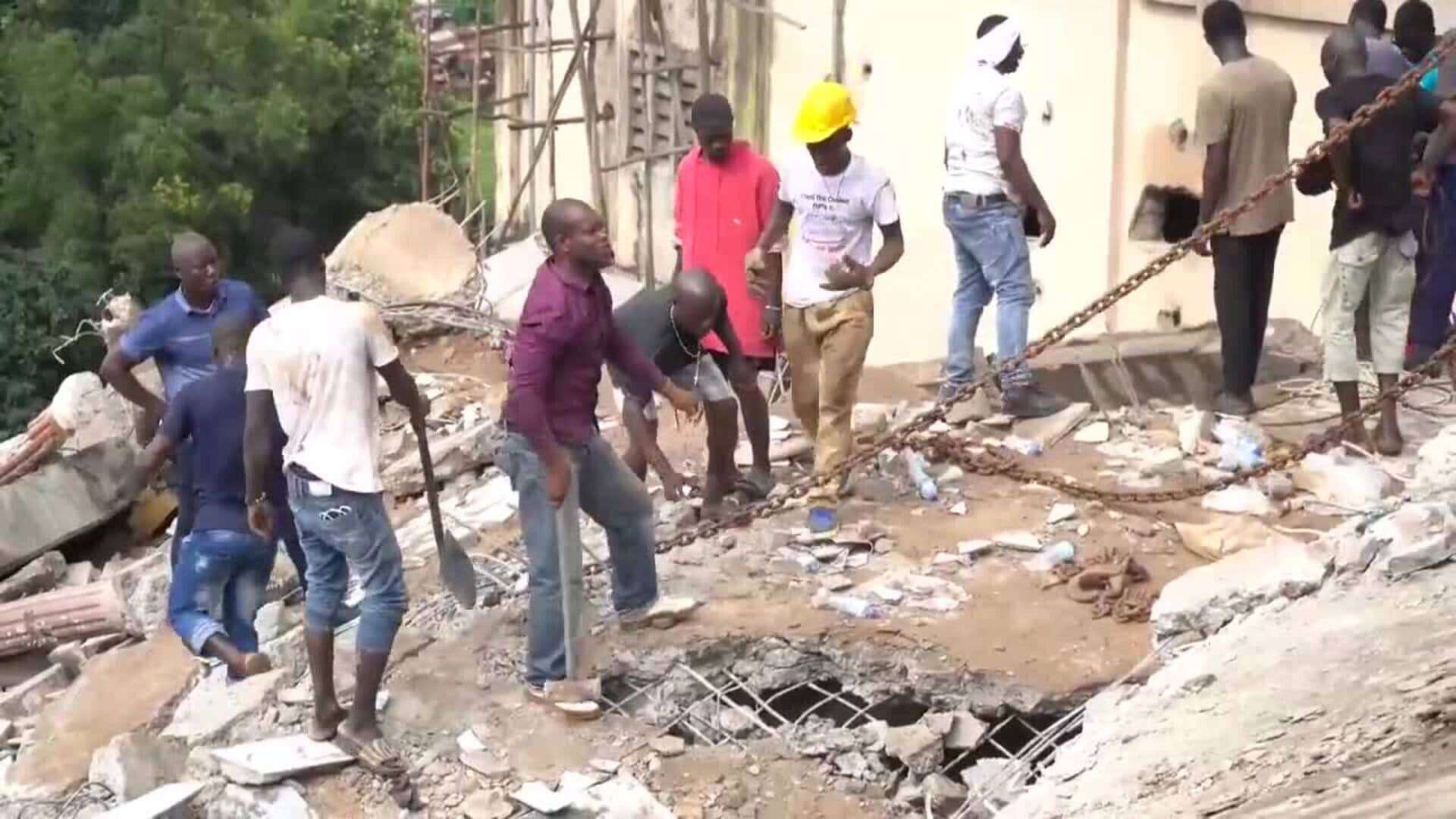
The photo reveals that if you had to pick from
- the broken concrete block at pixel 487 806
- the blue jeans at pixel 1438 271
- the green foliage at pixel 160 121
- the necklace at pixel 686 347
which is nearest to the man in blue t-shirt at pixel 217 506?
the broken concrete block at pixel 487 806

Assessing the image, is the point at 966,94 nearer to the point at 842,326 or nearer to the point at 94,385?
the point at 842,326

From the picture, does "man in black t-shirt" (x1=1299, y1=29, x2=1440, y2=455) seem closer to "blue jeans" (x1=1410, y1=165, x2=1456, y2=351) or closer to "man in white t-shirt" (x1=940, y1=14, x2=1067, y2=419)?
"blue jeans" (x1=1410, y1=165, x2=1456, y2=351)

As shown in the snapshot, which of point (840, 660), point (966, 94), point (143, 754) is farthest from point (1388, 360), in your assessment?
point (143, 754)

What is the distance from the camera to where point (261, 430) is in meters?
5.43

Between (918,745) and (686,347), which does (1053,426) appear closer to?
(686,347)

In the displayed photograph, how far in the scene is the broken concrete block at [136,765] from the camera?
18.6 feet

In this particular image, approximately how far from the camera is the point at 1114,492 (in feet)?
24.0

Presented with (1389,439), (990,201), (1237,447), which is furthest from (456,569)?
(1389,439)

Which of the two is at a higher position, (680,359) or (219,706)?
(680,359)

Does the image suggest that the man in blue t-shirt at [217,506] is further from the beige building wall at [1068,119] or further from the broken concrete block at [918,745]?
the beige building wall at [1068,119]

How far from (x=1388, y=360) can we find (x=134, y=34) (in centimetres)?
1648

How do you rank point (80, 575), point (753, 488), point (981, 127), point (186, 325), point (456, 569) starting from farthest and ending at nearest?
point (80, 575)
point (981, 127)
point (753, 488)
point (186, 325)
point (456, 569)

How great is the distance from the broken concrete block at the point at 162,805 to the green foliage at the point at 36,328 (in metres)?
13.4

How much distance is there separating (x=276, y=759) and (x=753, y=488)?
8.25 ft
